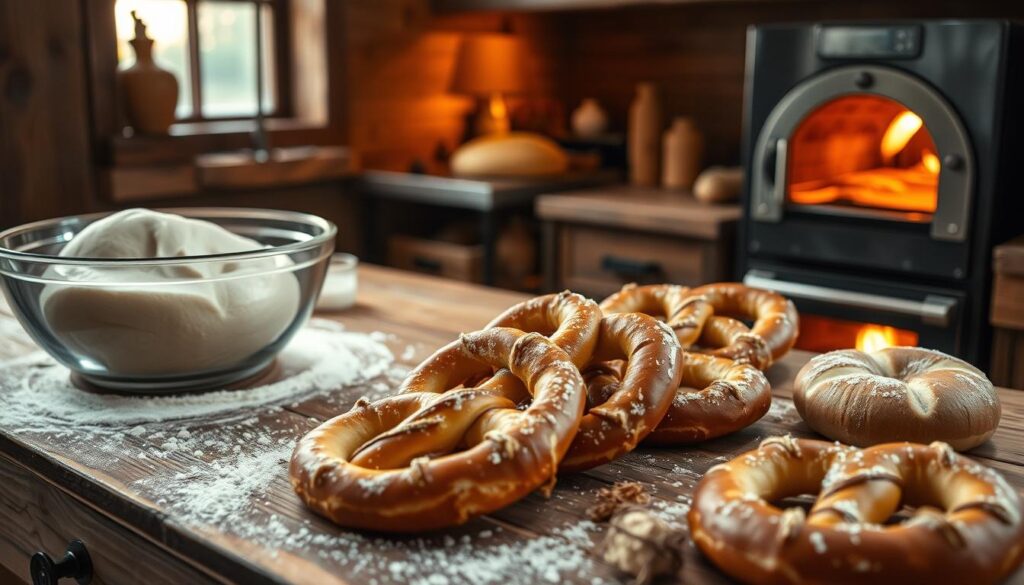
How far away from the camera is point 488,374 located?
1.00 metres

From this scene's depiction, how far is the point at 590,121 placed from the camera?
327cm

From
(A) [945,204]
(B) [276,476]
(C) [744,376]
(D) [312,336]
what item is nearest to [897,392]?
(C) [744,376]

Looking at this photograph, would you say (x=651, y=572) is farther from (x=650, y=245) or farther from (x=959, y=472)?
(x=650, y=245)

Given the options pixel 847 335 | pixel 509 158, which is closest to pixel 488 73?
pixel 509 158

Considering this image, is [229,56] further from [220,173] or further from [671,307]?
[671,307]

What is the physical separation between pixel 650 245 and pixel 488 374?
165cm

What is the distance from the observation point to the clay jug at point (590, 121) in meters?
3.27

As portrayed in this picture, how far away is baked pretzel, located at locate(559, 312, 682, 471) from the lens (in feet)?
2.81

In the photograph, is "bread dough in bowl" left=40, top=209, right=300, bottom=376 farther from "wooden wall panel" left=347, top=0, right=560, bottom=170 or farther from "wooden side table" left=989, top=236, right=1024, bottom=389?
"wooden wall panel" left=347, top=0, right=560, bottom=170

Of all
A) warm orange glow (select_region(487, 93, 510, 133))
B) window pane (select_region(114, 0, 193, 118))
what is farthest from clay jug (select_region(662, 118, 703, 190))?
window pane (select_region(114, 0, 193, 118))

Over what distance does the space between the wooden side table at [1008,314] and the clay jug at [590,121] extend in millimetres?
1487

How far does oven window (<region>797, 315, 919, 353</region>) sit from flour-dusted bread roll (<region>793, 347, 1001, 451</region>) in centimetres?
129

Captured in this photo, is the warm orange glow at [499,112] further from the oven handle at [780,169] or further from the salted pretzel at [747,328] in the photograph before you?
the salted pretzel at [747,328]

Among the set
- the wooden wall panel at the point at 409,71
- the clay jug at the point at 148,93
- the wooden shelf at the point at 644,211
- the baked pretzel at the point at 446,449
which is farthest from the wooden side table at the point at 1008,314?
the clay jug at the point at 148,93
